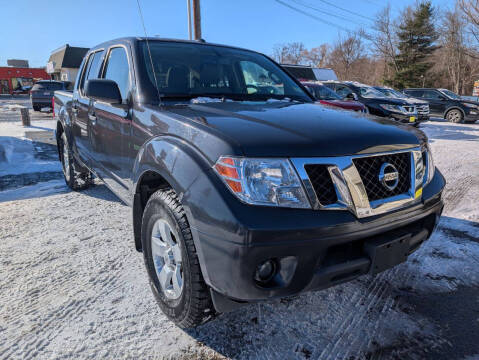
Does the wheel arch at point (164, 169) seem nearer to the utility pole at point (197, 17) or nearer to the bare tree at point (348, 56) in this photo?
the utility pole at point (197, 17)

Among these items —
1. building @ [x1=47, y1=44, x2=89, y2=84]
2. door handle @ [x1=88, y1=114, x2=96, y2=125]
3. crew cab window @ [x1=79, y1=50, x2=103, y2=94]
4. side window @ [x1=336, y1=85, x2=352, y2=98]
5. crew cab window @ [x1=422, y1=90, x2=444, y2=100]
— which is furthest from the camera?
building @ [x1=47, y1=44, x2=89, y2=84]

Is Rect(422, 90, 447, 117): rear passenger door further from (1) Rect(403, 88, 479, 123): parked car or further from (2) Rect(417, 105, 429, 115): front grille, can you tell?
(2) Rect(417, 105, 429, 115): front grille

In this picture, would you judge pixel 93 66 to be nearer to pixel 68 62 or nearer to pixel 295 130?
pixel 295 130

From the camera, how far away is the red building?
48.6 metres

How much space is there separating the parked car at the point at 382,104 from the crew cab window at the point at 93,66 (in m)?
9.33

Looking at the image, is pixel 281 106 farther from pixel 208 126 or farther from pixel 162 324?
pixel 162 324

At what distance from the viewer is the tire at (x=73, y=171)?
14.9ft

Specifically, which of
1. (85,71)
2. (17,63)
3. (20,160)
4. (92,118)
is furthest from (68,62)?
(92,118)

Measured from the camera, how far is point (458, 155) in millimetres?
6461

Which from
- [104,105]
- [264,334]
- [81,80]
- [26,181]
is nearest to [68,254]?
[104,105]

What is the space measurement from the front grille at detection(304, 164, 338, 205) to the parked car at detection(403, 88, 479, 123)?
640 inches

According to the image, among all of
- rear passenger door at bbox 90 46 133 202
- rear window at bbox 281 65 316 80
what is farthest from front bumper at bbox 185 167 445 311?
rear window at bbox 281 65 316 80

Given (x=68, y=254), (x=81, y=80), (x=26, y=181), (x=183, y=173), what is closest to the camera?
(x=183, y=173)

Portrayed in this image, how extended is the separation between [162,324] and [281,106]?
1.66m
